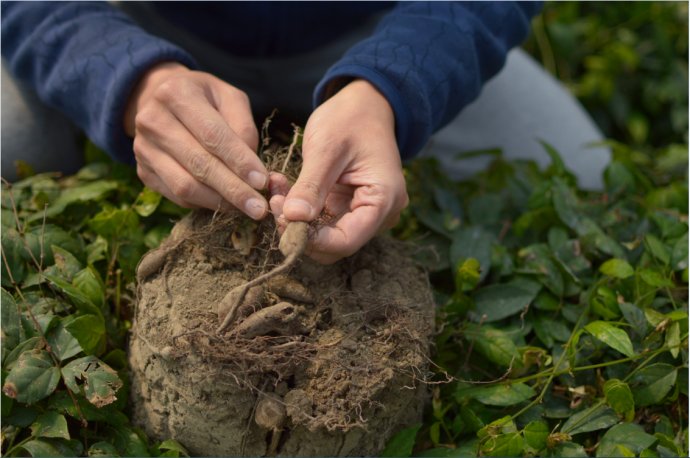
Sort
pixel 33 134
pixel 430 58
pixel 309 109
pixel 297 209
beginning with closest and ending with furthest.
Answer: pixel 297 209 → pixel 430 58 → pixel 33 134 → pixel 309 109

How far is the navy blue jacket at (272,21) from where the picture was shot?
4.12 ft

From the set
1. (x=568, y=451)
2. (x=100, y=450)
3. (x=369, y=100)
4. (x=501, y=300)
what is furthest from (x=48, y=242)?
(x=568, y=451)

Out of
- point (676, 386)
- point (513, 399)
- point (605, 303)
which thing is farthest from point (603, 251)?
point (513, 399)

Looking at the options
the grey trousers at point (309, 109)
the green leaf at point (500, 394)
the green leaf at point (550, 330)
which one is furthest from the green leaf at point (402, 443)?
the grey trousers at point (309, 109)

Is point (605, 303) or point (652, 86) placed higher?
point (605, 303)

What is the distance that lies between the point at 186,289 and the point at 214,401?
18 centimetres

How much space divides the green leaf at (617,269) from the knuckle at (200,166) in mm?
780

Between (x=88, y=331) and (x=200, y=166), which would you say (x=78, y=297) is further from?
(x=200, y=166)

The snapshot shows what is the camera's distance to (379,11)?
1.81 meters

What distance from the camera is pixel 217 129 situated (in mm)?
1074

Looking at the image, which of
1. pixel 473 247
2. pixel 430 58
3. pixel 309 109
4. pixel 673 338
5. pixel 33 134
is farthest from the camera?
pixel 309 109

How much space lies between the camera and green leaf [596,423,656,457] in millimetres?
1102

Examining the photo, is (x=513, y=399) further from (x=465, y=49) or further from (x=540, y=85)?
(x=540, y=85)

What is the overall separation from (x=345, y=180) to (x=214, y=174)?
8.0 inches
